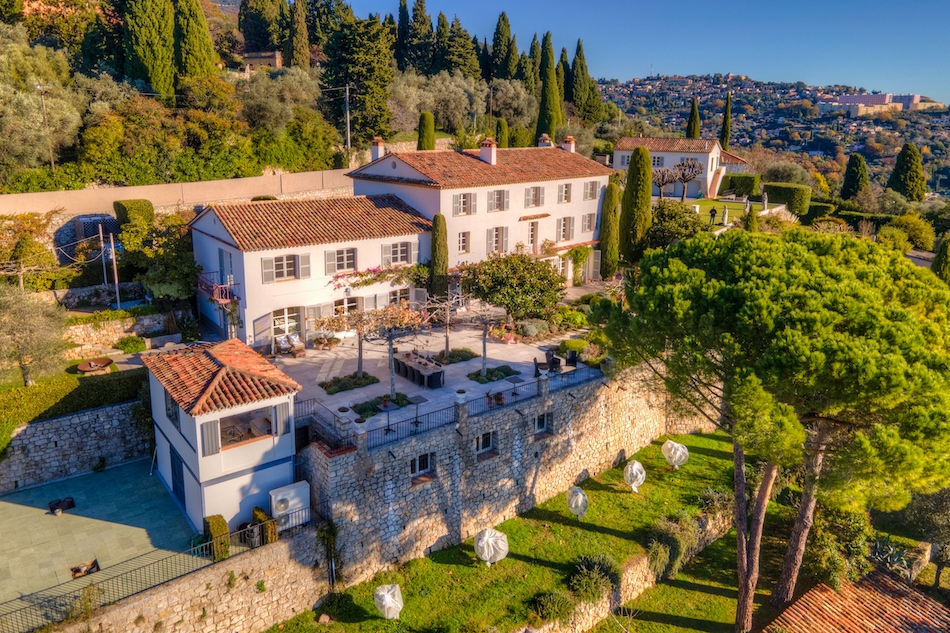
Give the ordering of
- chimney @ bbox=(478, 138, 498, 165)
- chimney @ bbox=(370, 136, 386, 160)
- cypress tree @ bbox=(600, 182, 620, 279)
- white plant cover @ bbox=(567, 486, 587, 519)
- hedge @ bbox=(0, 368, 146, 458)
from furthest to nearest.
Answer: cypress tree @ bbox=(600, 182, 620, 279) → chimney @ bbox=(370, 136, 386, 160) → chimney @ bbox=(478, 138, 498, 165) → white plant cover @ bbox=(567, 486, 587, 519) → hedge @ bbox=(0, 368, 146, 458)

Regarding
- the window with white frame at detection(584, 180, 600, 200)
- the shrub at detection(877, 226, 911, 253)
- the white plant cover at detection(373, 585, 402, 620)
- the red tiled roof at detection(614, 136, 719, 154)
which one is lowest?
the white plant cover at detection(373, 585, 402, 620)

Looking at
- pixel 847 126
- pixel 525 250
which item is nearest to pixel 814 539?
pixel 525 250

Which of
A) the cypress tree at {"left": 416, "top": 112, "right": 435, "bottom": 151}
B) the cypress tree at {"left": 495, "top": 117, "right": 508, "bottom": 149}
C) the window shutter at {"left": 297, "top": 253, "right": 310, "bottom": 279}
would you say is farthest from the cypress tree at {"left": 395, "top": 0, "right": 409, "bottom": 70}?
the window shutter at {"left": 297, "top": 253, "right": 310, "bottom": 279}

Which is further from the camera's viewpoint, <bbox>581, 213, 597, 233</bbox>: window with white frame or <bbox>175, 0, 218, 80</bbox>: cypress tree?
<bbox>175, 0, 218, 80</bbox>: cypress tree

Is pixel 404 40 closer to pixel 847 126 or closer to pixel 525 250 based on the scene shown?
pixel 525 250

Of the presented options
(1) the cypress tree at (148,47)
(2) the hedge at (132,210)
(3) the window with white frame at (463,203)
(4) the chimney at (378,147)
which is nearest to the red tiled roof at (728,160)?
(4) the chimney at (378,147)

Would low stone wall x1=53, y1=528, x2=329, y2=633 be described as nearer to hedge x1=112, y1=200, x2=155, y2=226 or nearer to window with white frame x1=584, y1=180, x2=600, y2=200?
hedge x1=112, y1=200, x2=155, y2=226
